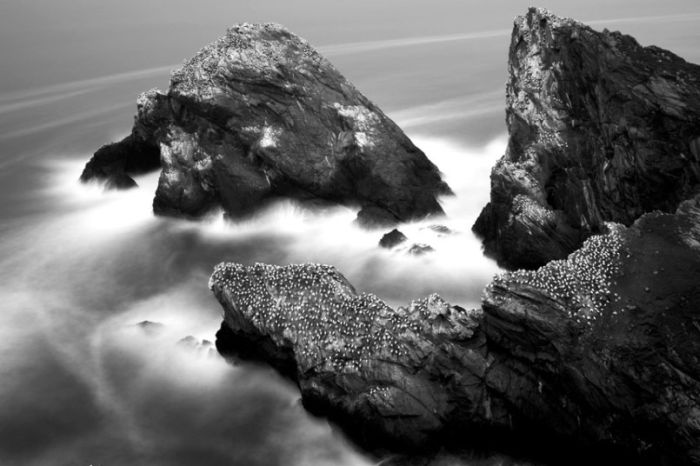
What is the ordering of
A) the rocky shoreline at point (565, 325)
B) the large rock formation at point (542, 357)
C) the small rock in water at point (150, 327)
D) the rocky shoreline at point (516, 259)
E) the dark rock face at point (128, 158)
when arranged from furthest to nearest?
1. the dark rock face at point (128, 158)
2. the small rock in water at point (150, 327)
3. the rocky shoreline at point (516, 259)
4. the rocky shoreline at point (565, 325)
5. the large rock formation at point (542, 357)

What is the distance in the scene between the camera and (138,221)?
36938 millimetres

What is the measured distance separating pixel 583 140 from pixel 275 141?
15591 millimetres

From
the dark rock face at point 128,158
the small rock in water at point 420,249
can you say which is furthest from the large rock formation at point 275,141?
the small rock in water at point 420,249

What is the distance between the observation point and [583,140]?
87.7 feet

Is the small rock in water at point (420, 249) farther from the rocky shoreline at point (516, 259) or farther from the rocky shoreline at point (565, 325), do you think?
the rocky shoreline at point (565, 325)

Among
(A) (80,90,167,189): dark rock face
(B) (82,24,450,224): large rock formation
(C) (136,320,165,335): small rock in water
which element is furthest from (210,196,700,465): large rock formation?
(A) (80,90,167,189): dark rock face

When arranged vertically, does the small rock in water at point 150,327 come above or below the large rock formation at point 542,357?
below

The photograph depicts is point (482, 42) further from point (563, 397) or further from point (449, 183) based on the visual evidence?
point (563, 397)

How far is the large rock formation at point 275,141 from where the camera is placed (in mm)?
33875

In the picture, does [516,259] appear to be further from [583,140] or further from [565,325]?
[565,325]

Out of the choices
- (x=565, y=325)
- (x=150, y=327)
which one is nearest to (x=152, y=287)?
(x=150, y=327)

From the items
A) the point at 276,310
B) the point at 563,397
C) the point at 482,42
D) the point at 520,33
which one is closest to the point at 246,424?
the point at 276,310

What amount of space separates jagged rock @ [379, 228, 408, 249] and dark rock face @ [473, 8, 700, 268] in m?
3.58

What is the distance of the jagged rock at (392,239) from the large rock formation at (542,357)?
9.65 metres
